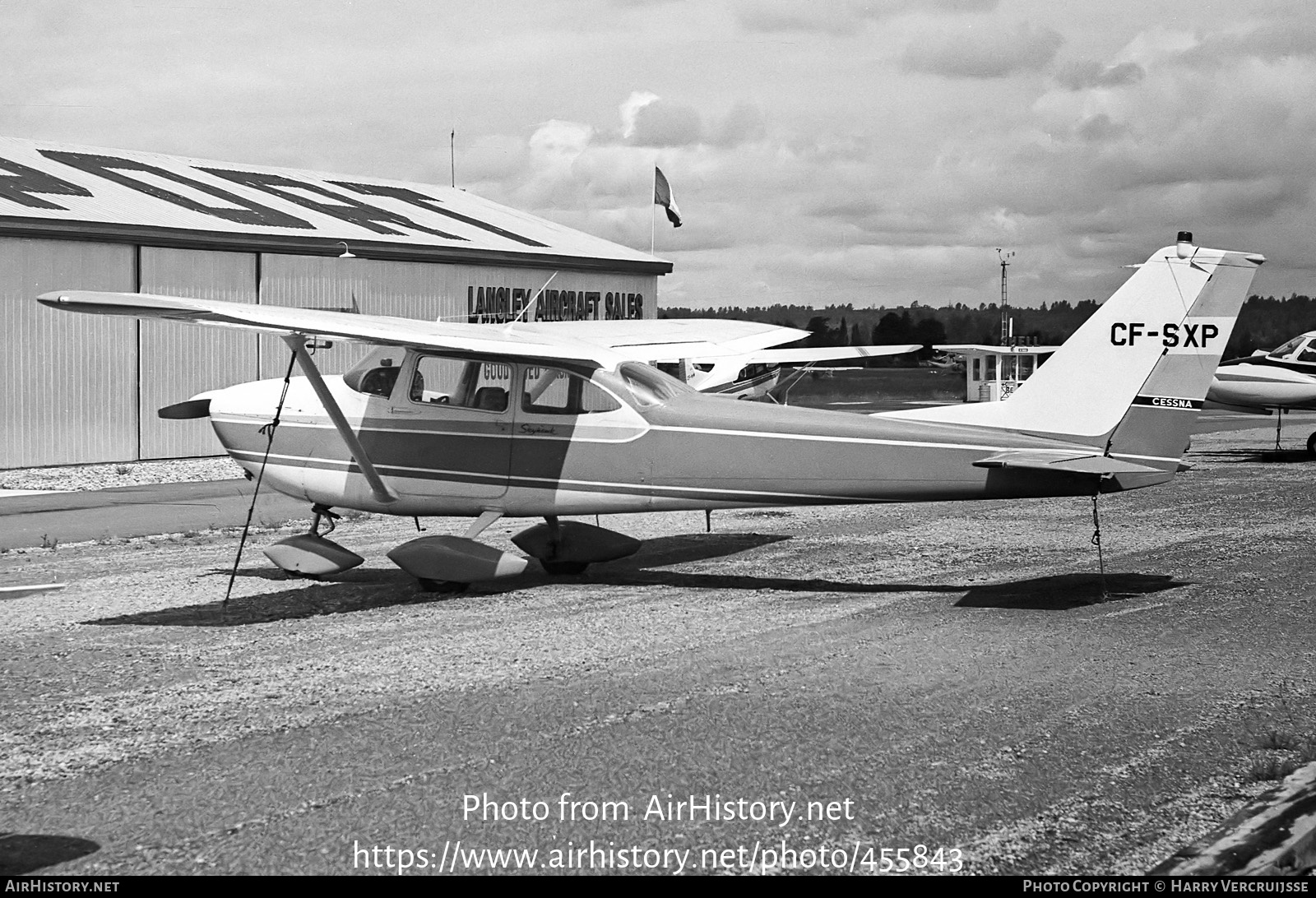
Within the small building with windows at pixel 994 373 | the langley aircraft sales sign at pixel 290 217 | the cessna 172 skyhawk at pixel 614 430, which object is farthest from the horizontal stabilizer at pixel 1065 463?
the small building with windows at pixel 994 373

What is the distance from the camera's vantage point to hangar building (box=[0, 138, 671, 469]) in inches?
851

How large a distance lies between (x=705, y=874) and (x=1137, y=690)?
3.55 metres

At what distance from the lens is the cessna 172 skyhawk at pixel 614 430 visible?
9.68 meters

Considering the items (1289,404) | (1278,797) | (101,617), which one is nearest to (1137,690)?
(1278,797)

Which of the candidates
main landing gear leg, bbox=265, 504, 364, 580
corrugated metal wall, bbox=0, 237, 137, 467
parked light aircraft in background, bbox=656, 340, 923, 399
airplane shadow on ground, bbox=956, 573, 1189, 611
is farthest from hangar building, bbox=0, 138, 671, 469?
airplane shadow on ground, bbox=956, 573, 1189, 611

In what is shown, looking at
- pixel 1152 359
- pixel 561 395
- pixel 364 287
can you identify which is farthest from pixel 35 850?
pixel 364 287

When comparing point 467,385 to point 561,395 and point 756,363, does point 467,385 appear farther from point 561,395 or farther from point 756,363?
point 756,363

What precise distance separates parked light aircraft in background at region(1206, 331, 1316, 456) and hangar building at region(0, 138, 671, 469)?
13720mm

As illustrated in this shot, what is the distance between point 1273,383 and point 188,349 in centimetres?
2073

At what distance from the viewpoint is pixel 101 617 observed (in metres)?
9.41

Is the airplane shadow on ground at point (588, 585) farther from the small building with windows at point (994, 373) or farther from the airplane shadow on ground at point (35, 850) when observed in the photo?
the small building with windows at point (994, 373)

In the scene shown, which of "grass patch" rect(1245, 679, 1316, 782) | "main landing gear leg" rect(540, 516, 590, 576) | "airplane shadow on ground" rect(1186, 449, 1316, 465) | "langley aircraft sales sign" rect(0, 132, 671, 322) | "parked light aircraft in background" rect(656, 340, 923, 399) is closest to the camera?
"grass patch" rect(1245, 679, 1316, 782)

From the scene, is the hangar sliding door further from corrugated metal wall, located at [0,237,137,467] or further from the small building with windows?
the small building with windows

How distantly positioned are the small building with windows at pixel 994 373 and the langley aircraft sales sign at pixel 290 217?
1794 centimetres
